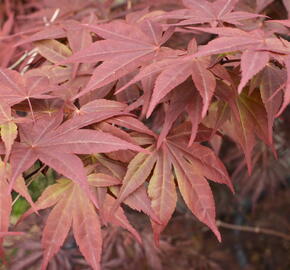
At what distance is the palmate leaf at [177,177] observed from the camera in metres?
0.78

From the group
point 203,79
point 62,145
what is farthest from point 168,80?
point 62,145

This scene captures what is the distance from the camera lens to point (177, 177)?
0.82 meters

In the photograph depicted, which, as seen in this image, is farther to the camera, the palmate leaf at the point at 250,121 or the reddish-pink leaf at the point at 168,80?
the palmate leaf at the point at 250,121

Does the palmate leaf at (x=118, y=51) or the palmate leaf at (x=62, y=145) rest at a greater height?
the palmate leaf at (x=118, y=51)

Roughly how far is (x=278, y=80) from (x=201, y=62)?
0.41 feet

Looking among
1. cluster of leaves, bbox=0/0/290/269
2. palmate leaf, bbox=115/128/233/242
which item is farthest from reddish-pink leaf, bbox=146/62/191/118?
palmate leaf, bbox=115/128/233/242

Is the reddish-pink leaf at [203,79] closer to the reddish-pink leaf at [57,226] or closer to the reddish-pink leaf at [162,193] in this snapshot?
the reddish-pink leaf at [162,193]

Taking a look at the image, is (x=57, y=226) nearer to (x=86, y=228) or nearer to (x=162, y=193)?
(x=86, y=228)

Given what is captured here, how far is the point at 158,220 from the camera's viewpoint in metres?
0.77

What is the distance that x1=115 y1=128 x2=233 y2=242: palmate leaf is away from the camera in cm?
78

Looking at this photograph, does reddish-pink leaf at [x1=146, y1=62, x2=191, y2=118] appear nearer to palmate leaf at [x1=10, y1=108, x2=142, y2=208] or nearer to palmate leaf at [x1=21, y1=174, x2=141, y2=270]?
palmate leaf at [x1=10, y1=108, x2=142, y2=208]

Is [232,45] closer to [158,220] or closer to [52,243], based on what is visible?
[158,220]

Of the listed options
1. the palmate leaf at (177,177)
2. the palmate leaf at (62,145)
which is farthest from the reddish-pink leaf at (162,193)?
the palmate leaf at (62,145)

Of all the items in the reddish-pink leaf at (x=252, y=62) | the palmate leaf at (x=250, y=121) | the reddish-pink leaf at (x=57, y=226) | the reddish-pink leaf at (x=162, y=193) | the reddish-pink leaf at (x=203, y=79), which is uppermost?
the reddish-pink leaf at (x=252, y=62)
